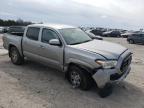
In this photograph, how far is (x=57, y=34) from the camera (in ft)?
22.0

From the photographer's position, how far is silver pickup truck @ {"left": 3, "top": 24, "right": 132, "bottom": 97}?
18.1ft

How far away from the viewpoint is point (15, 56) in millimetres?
8766

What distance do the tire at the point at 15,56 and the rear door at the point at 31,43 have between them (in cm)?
60

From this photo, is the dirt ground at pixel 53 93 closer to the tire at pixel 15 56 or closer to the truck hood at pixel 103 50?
the tire at pixel 15 56

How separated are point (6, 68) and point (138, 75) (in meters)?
4.81

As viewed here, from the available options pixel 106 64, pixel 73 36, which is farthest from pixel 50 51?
pixel 106 64

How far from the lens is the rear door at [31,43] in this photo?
24.4 ft

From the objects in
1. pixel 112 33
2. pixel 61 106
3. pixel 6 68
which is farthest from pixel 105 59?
pixel 112 33

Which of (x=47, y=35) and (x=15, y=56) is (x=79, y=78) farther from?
(x=15, y=56)

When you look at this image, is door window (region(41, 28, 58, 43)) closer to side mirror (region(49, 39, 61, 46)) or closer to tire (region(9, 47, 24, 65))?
side mirror (region(49, 39, 61, 46))

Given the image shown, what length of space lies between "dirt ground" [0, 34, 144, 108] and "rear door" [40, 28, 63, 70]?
0.60 m

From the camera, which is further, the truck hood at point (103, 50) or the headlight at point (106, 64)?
the truck hood at point (103, 50)

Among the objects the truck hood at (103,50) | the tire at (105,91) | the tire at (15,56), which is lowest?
the tire at (105,91)

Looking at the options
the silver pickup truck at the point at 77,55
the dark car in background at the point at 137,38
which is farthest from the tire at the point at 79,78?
the dark car in background at the point at 137,38
